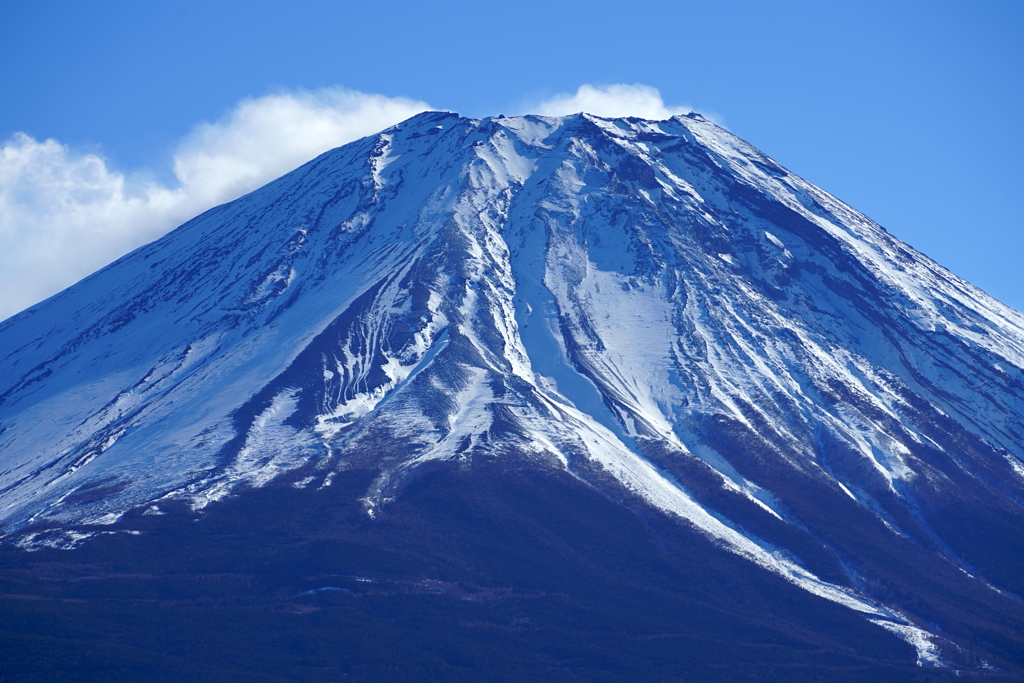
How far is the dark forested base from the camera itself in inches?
3529

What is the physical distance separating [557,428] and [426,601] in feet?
124

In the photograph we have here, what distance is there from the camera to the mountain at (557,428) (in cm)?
10306

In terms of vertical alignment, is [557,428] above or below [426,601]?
above

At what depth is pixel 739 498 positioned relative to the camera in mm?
121688

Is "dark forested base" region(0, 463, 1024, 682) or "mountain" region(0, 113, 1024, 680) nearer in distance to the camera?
"dark forested base" region(0, 463, 1024, 682)

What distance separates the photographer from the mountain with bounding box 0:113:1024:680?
103 meters

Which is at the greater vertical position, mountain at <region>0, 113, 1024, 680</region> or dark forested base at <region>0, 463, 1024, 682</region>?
mountain at <region>0, 113, 1024, 680</region>

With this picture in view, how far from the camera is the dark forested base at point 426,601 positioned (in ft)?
294

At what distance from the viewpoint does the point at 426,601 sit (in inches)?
3873

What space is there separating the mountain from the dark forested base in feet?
1.38

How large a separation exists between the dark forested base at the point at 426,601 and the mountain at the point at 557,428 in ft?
1.38

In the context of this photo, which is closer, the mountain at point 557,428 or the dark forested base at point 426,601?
the dark forested base at point 426,601

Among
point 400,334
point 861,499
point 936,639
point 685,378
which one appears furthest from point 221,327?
point 936,639

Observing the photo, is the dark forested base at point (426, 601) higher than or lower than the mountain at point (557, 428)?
lower
